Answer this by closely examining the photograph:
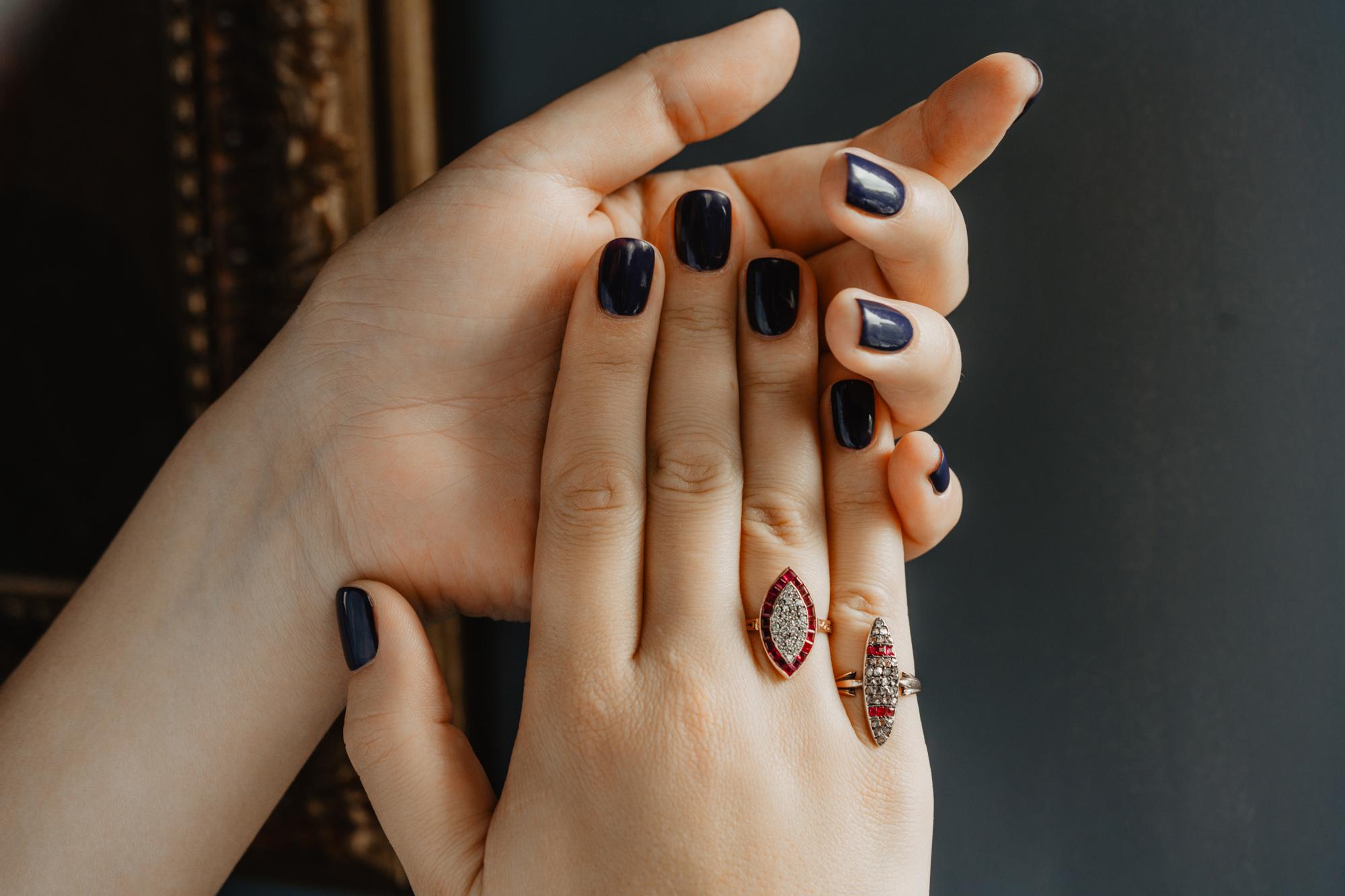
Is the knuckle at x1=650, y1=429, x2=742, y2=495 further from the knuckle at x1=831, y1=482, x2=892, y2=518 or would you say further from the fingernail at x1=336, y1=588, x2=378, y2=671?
the fingernail at x1=336, y1=588, x2=378, y2=671

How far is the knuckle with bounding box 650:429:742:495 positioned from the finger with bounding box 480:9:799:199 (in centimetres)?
26

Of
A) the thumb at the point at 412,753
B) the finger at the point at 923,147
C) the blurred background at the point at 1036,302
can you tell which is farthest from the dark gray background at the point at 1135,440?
the thumb at the point at 412,753

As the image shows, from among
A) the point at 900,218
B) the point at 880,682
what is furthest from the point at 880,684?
the point at 900,218

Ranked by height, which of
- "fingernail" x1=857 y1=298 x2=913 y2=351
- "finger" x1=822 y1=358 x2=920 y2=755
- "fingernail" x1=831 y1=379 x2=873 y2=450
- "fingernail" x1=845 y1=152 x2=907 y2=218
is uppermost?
"fingernail" x1=845 y1=152 x2=907 y2=218

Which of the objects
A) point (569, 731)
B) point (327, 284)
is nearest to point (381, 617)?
point (569, 731)

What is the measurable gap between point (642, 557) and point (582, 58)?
59cm

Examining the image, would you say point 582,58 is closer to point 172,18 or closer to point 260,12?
point 260,12

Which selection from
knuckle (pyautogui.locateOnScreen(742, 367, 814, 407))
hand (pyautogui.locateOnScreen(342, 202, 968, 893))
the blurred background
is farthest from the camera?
the blurred background

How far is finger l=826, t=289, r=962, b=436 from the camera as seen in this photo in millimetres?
562

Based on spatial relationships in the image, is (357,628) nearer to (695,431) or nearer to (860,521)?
(695,431)

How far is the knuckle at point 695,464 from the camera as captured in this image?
24.0 inches

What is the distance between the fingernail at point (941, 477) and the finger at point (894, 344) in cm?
5

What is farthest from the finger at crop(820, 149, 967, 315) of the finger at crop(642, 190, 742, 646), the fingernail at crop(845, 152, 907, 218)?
the finger at crop(642, 190, 742, 646)

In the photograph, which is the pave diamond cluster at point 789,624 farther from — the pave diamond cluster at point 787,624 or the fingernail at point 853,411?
the fingernail at point 853,411
